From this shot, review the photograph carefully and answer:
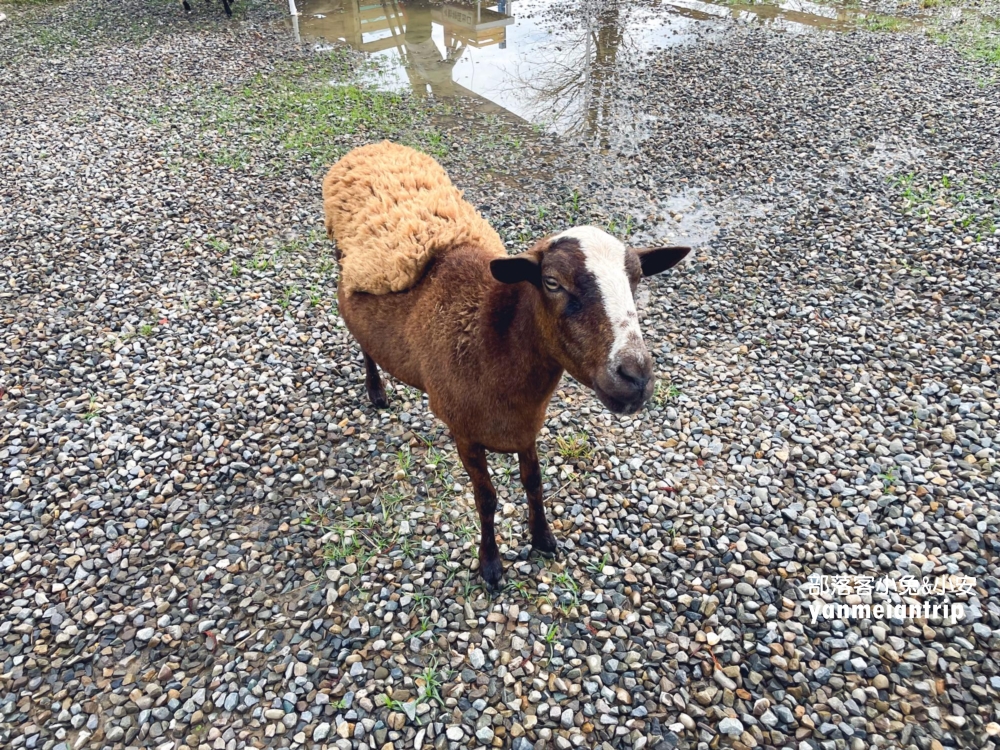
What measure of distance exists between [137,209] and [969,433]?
11.9m

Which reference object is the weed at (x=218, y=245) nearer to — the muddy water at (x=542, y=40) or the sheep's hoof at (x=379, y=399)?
the sheep's hoof at (x=379, y=399)

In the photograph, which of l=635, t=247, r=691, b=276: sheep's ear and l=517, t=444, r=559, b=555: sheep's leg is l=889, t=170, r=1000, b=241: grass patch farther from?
l=517, t=444, r=559, b=555: sheep's leg

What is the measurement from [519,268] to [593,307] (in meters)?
0.52

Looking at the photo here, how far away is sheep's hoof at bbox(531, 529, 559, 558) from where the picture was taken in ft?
15.6

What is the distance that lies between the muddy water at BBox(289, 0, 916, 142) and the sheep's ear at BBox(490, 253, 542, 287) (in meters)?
8.86

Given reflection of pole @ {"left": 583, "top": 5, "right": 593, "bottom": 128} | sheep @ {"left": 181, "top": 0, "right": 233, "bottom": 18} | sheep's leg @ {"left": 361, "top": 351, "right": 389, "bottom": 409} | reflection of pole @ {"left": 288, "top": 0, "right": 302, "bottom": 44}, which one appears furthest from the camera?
sheep @ {"left": 181, "top": 0, "right": 233, "bottom": 18}

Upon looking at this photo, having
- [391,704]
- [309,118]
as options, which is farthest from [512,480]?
[309,118]

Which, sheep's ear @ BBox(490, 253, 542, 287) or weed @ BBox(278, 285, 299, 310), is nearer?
A: sheep's ear @ BBox(490, 253, 542, 287)

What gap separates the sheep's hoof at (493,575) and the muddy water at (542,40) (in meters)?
9.17

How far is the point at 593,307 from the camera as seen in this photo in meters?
3.08

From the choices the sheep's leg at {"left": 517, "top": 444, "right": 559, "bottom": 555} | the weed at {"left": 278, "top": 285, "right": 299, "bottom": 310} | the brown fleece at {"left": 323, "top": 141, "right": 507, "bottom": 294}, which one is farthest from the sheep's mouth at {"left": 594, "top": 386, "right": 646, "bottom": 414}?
the weed at {"left": 278, "top": 285, "right": 299, "bottom": 310}

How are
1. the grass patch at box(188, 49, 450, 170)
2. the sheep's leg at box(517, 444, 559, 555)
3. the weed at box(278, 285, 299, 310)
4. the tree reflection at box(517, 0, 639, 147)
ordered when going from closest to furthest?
the sheep's leg at box(517, 444, 559, 555) → the weed at box(278, 285, 299, 310) → the grass patch at box(188, 49, 450, 170) → the tree reflection at box(517, 0, 639, 147)

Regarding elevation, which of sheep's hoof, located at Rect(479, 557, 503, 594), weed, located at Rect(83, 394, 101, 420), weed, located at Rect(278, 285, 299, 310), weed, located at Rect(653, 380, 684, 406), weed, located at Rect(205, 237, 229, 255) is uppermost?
weed, located at Rect(205, 237, 229, 255)

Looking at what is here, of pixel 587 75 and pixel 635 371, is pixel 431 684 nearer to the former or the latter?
pixel 635 371
